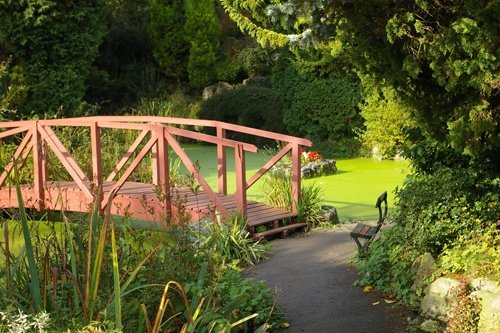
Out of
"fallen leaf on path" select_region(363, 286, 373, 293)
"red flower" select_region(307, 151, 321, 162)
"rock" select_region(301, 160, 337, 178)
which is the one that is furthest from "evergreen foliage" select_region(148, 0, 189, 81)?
"fallen leaf on path" select_region(363, 286, 373, 293)

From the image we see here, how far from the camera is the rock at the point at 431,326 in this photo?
512 centimetres

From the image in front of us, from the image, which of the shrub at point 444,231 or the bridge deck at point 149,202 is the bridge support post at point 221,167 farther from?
the shrub at point 444,231

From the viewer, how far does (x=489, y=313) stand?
4828 mm

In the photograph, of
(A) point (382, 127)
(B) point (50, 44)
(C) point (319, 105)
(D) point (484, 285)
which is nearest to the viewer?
(D) point (484, 285)

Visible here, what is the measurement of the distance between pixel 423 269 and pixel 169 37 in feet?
52.6

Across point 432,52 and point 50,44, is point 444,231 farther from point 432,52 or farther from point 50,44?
point 50,44

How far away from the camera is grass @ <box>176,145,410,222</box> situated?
10.1 meters

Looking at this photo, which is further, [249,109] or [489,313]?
[249,109]

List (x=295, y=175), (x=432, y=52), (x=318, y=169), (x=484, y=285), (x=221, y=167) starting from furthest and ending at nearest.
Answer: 1. (x=318, y=169)
2. (x=221, y=167)
3. (x=295, y=175)
4. (x=484, y=285)
5. (x=432, y=52)

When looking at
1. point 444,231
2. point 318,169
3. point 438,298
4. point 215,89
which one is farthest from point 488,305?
point 215,89

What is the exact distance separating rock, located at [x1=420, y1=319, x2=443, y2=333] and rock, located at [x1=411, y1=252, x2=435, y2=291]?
1.26ft

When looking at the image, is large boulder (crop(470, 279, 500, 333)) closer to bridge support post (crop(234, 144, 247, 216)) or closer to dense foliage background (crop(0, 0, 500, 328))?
dense foliage background (crop(0, 0, 500, 328))

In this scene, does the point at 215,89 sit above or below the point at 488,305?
above

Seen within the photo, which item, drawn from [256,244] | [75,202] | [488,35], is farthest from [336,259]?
[75,202]
